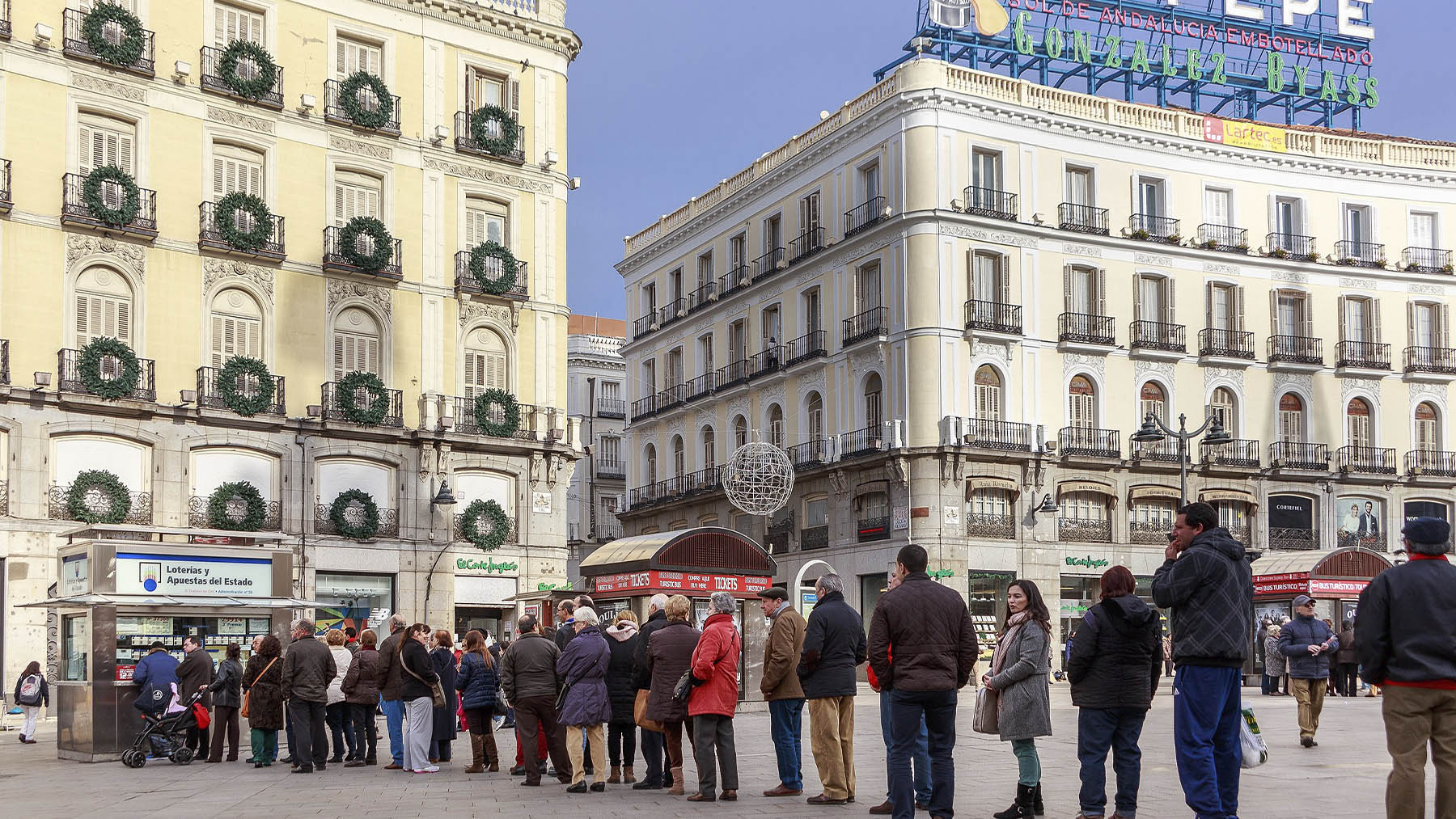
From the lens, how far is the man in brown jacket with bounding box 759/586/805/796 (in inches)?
549

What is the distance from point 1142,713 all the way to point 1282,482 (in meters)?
44.0

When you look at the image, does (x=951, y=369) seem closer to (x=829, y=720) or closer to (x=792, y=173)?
(x=792, y=173)

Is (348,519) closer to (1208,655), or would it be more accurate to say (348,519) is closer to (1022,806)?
(1022,806)

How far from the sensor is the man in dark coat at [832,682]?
1327 cm

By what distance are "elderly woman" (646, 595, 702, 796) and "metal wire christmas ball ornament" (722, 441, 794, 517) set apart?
2927cm

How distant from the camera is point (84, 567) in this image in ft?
69.8

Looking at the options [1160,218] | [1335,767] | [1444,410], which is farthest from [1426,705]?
[1444,410]

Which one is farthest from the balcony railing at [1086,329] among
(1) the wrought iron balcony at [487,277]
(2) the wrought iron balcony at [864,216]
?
(1) the wrought iron balcony at [487,277]

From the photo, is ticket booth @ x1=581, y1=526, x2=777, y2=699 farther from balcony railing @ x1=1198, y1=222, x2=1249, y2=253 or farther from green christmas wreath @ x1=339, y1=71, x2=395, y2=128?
balcony railing @ x1=1198, y1=222, x2=1249, y2=253

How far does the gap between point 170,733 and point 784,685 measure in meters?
9.81

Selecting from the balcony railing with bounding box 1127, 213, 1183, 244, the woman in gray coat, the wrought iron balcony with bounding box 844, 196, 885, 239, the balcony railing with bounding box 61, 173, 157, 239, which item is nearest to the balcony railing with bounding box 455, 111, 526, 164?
the balcony railing with bounding box 61, 173, 157, 239

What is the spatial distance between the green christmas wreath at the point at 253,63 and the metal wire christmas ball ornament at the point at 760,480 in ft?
53.5

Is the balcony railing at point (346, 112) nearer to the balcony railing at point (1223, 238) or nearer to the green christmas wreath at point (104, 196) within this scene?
the green christmas wreath at point (104, 196)

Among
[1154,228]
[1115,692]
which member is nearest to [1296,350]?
[1154,228]
